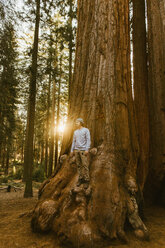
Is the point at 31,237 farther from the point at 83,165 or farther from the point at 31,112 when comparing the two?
the point at 31,112

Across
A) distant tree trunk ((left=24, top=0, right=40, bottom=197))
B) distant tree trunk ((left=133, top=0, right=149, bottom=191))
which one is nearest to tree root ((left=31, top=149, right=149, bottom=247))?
distant tree trunk ((left=133, top=0, right=149, bottom=191))

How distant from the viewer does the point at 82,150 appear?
350cm

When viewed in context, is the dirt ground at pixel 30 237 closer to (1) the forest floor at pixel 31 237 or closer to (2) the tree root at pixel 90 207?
(1) the forest floor at pixel 31 237

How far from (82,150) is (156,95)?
154 inches

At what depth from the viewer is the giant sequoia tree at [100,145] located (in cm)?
297

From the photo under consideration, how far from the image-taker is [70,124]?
14.1 feet

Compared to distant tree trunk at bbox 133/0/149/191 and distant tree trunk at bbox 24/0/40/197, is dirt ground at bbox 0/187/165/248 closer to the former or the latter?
distant tree trunk at bbox 133/0/149/191

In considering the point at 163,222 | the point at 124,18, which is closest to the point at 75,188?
the point at 163,222

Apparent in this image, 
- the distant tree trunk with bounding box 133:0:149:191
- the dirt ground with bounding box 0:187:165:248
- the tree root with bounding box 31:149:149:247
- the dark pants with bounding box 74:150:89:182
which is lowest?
the dirt ground with bounding box 0:187:165:248

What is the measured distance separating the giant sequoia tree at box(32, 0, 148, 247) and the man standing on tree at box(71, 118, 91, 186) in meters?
0.19

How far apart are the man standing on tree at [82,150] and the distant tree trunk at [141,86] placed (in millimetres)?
2363

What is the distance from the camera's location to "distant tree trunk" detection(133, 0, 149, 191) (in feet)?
17.8

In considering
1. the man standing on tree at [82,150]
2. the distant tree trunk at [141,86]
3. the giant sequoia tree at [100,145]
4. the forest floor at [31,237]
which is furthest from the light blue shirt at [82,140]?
the distant tree trunk at [141,86]

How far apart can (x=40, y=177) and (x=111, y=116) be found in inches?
521
